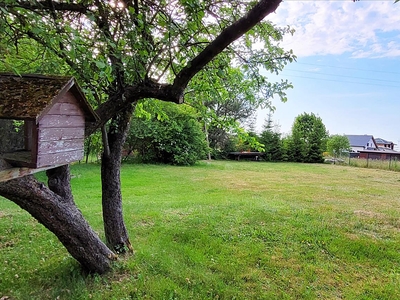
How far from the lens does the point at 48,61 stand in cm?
228

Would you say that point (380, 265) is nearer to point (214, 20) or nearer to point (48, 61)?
point (214, 20)

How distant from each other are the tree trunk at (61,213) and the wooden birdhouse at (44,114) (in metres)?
0.58

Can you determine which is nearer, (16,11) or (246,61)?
(16,11)

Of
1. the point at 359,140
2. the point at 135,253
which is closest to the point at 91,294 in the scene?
the point at 135,253

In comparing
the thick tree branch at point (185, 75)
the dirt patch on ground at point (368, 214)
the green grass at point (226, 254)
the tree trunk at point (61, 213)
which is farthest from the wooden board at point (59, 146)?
the dirt patch on ground at point (368, 214)

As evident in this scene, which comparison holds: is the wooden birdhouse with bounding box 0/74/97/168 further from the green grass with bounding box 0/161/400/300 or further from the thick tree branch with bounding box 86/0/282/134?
the green grass with bounding box 0/161/400/300

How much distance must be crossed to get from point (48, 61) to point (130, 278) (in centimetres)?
227

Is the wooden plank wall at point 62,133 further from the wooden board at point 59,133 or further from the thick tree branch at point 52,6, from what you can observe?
the thick tree branch at point 52,6

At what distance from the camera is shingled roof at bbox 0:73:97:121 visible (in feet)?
4.52

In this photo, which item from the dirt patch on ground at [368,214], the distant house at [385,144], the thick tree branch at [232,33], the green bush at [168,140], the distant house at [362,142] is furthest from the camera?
the distant house at [385,144]

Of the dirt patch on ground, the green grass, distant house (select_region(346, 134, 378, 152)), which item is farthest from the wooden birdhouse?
distant house (select_region(346, 134, 378, 152))

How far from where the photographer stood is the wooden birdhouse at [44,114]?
4.65 feet

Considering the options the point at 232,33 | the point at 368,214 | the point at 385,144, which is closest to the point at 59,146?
the point at 232,33

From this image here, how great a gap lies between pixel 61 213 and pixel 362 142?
42.6 meters
